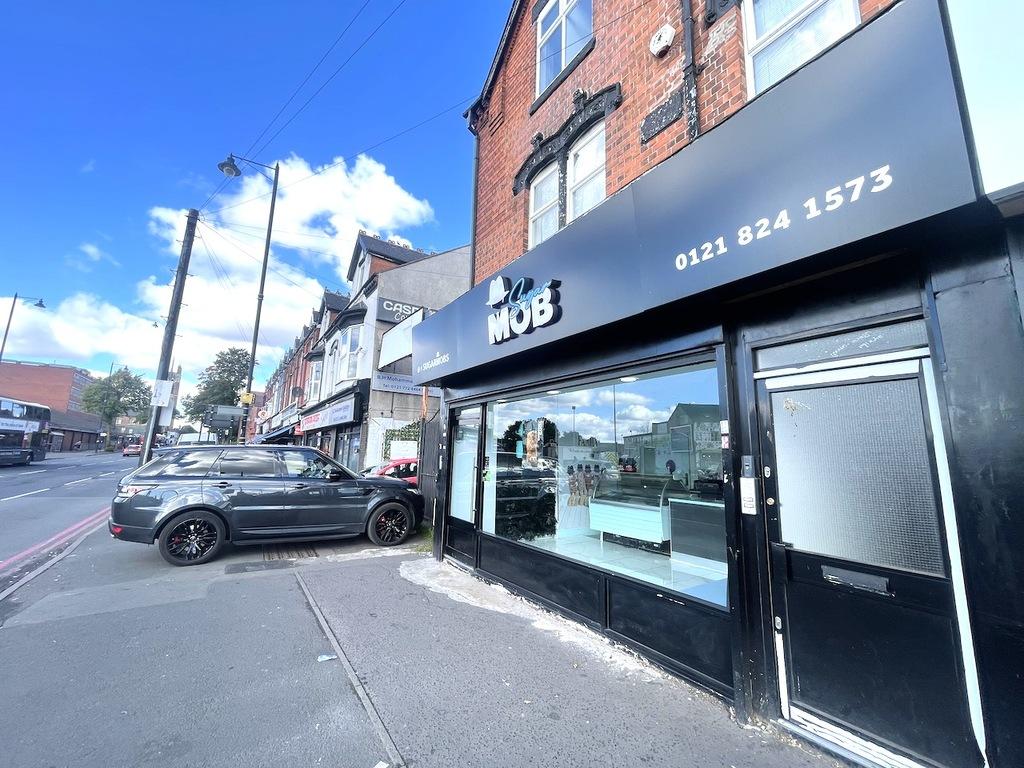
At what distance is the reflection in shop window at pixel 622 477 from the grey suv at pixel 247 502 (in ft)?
9.07

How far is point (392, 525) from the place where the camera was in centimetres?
813

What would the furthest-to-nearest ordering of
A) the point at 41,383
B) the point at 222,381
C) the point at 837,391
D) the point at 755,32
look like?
the point at 41,383, the point at 222,381, the point at 755,32, the point at 837,391

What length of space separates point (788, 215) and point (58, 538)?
11.8m

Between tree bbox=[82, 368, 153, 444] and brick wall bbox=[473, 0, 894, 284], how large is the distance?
2412 inches

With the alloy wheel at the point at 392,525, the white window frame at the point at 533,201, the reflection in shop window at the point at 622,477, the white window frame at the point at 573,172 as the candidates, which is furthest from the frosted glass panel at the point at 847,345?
the alloy wheel at the point at 392,525

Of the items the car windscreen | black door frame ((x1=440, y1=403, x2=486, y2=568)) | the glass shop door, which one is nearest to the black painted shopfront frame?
black door frame ((x1=440, y1=403, x2=486, y2=568))

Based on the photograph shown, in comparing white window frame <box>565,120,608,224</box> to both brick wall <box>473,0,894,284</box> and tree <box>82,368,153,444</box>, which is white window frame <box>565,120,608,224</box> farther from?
tree <box>82,368,153,444</box>

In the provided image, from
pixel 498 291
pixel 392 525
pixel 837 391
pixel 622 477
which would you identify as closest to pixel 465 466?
pixel 392 525

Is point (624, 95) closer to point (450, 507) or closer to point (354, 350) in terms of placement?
point (450, 507)

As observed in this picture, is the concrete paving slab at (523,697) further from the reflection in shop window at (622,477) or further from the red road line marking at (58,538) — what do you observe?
the red road line marking at (58,538)

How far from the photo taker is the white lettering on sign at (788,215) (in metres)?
2.24

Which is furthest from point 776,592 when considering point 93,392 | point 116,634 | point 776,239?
point 93,392

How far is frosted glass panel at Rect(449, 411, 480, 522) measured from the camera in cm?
668

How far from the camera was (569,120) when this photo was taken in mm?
5926
